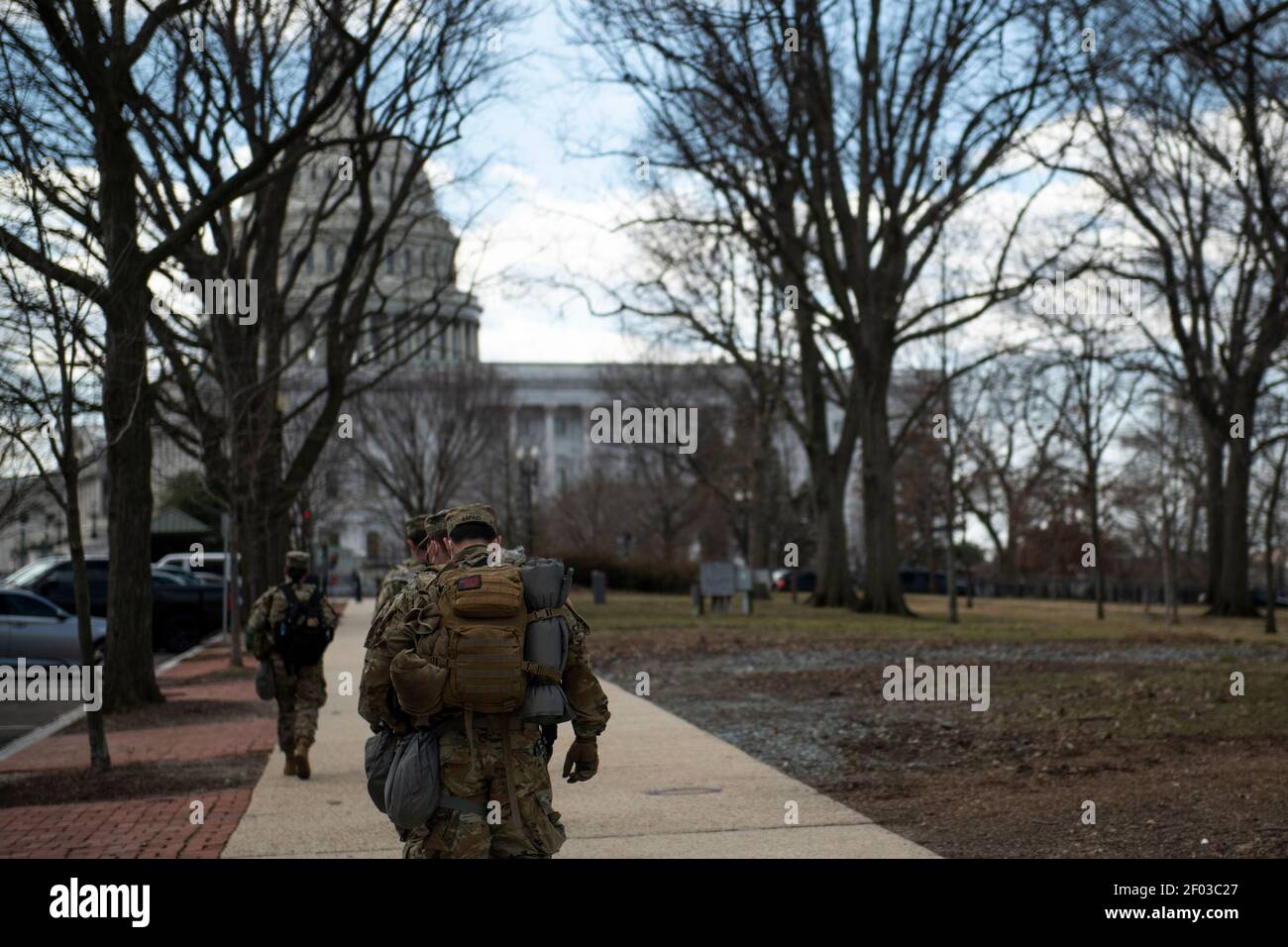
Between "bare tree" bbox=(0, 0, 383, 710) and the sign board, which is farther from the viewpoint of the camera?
the sign board

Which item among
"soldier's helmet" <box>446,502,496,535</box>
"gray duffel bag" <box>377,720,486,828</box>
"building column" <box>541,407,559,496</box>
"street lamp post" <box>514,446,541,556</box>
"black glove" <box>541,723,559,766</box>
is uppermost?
"building column" <box>541,407,559,496</box>

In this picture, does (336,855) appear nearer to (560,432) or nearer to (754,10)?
(754,10)

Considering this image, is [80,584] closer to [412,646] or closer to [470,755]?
[412,646]

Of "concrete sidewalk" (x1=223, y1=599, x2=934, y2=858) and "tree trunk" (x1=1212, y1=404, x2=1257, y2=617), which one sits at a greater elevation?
"tree trunk" (x1=1212, y1=404, x2=1257, y2=617)

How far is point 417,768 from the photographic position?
19.0 feet

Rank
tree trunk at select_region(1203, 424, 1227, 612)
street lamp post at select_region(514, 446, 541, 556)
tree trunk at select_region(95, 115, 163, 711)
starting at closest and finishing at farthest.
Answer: tree trunk at select_region(95, 115, 163, 711) < tree trunk at select_region(1203, 424, 1227, 612) < street lamp post at select_region(514, 446, 541, 556)

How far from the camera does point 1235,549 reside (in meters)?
38.8

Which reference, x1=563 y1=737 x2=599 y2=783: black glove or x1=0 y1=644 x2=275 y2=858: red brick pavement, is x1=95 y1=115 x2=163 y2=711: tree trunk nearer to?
x1=0 y1=644 x2=275 y2=858: red brick pavement

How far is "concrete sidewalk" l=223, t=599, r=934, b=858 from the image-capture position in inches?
344

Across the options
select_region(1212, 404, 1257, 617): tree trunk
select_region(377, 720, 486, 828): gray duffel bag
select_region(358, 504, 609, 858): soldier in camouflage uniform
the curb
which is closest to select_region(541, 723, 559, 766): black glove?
select_region(358, 504, 609, 858): soldier in camouflage uniform

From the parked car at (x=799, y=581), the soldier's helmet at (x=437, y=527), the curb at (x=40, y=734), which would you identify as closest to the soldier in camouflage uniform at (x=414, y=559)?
the soldier's helmet at (x=437, y=527)

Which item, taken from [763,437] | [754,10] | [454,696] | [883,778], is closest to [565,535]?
[763,437]

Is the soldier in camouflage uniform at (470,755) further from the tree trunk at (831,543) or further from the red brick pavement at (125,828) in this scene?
the tree trunk at (831,543)

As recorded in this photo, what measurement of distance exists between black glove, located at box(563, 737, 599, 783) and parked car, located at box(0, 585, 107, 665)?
17.6 meters
